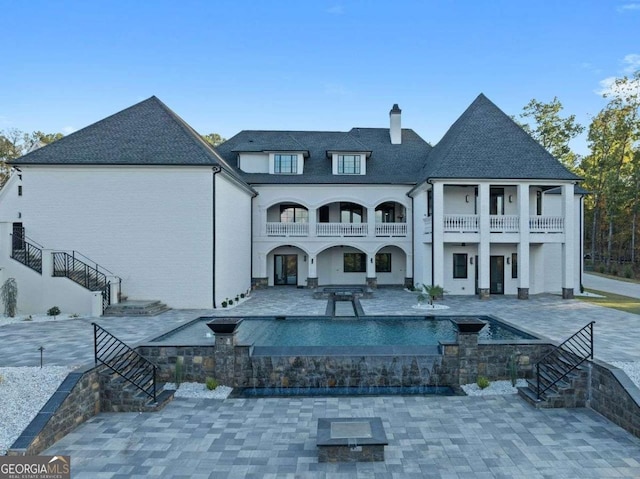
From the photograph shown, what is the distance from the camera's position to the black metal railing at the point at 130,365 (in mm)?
8297

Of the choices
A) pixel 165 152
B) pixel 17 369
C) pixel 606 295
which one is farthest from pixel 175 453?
pixel 606 295

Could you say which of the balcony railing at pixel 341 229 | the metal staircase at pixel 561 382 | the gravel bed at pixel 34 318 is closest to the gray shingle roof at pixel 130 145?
the gravel bed at pixel 34 318

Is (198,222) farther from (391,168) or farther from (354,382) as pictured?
(391,168)

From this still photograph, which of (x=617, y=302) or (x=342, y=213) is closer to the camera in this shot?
(x=617, y=302)

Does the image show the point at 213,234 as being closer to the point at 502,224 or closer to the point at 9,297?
the point at 9,297

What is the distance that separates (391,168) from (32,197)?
66.4 feet

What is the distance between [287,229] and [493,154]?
13.0 metres

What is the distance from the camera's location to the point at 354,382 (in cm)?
963

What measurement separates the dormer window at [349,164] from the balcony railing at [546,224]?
36.1ft

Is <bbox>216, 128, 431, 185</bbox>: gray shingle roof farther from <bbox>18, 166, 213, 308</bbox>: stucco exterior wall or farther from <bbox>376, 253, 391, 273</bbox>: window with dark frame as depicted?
<bbox>18, 166, 213, 308</bbox>: stucco exterior wall

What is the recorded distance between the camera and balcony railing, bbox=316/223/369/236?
952 inches

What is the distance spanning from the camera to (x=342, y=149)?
24766 millimetres

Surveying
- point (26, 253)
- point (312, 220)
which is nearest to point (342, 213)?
point (312, 220)

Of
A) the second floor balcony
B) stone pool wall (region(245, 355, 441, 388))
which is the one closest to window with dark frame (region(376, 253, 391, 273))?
the second floor balcony
